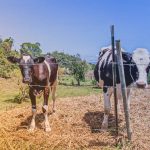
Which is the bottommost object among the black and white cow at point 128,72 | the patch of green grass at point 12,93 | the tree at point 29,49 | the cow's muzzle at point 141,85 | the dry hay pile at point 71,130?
the dry hay pile at point 71,130

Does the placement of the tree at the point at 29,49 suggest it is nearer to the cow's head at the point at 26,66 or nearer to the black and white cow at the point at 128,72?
the cow's head at the point at 26,66

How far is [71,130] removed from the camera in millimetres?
9234

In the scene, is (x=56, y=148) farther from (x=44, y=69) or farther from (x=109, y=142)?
(x=44, y=69)

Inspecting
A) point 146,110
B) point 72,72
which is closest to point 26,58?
point 146,110

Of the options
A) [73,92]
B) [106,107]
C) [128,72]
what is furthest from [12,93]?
[128,72]

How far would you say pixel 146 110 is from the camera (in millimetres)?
11156

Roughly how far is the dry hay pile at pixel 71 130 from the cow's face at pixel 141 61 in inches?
46.2

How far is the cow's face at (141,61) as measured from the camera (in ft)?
28.4

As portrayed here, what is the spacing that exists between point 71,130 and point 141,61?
7.43ft

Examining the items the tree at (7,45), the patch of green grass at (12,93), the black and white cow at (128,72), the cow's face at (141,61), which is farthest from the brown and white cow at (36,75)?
the tree at (7,45)

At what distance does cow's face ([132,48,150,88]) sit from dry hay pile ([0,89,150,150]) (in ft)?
3.85

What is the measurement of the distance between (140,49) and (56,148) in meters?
3.06

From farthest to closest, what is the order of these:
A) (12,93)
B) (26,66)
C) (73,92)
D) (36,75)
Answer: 1. (73,92)
2. (12,93)
3. (36,75)
4. (26,66)

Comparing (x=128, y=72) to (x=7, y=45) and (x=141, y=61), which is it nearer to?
(x=141, y=61)
